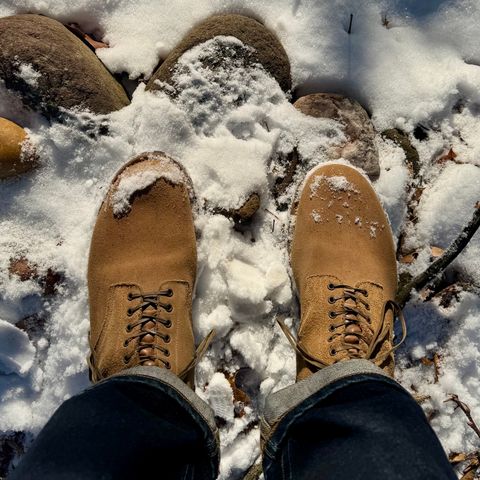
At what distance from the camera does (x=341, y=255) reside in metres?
1.51

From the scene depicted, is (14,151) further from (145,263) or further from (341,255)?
(341,255)

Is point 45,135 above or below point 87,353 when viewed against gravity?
above

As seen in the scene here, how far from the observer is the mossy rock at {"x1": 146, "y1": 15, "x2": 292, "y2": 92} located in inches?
59.1

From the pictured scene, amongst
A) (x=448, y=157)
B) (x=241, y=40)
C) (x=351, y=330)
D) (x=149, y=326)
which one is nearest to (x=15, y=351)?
(x=149, y=326)

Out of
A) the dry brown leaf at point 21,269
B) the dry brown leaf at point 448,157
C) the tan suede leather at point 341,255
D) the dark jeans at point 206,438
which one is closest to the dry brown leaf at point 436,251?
the tan suede leather at point 341,255

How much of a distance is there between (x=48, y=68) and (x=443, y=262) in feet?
4.25

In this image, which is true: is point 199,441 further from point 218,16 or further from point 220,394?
point 218,16

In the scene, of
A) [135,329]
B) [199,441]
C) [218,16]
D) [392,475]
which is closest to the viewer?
[392,475]

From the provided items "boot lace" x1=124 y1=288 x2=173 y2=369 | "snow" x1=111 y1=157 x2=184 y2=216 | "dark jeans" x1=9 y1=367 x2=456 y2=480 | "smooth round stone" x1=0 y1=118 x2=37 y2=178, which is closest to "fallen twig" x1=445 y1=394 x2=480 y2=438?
"dark jeans" x1=9 y1=367 x2=456 y2=480

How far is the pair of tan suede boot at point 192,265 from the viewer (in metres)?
1.40

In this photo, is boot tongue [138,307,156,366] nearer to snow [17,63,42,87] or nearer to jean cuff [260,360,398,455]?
jean cuff [260,360,398,455]

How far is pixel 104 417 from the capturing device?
1.02 metres

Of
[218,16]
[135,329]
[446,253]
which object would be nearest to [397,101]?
[446,253]

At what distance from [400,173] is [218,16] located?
752 millimetres
